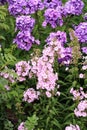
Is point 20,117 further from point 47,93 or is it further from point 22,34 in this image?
point 22,34

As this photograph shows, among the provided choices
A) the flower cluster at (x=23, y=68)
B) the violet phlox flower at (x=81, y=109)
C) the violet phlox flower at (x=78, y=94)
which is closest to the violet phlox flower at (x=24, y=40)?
the flower cluster at (x=23, y=68)

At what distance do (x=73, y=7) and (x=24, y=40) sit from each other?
0.77 meters

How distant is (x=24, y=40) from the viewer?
4516 mm

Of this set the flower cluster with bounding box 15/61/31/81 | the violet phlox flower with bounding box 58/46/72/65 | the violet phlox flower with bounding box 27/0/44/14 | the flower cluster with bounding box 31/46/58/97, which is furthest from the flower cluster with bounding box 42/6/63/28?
the flower cluster with bounding box 15/61/31/81

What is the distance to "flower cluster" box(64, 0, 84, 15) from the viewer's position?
485cm

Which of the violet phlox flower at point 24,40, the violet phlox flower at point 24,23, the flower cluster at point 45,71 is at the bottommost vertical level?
the flower cluster at point 45,71

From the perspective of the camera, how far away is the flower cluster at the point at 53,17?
184 inches

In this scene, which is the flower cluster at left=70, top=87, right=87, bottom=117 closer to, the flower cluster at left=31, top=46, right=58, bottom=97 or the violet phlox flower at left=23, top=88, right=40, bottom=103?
the flower cluster at left=31, top=46, right=58, bottom=97

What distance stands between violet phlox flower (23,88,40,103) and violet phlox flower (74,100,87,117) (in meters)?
0.41

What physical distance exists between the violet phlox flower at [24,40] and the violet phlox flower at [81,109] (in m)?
0.99

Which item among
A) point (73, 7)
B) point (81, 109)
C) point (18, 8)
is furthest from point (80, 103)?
point (18, 8)

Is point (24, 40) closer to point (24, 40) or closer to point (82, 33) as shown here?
point (24, 40)

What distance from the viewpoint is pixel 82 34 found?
14.9 feet

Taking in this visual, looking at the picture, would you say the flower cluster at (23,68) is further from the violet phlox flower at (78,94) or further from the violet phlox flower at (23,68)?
the violet phlox flower at (78,94)
